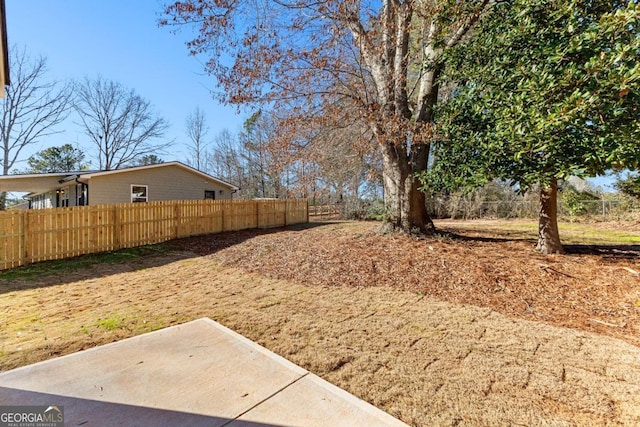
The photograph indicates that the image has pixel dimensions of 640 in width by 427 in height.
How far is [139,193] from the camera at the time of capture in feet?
46.2

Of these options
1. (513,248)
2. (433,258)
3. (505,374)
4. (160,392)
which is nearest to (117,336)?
(160,392)

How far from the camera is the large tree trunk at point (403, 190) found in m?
7.31

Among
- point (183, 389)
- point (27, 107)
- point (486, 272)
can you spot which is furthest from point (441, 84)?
point (27, 107)

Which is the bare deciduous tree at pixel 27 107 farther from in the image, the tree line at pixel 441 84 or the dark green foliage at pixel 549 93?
the dark green foliage at pixel 549 93

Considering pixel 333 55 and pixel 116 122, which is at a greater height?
pixel 116 122

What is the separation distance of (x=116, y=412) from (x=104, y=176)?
45.0 feet

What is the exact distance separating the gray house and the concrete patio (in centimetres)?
1248

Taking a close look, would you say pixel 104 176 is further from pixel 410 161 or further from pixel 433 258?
pixel 433 258

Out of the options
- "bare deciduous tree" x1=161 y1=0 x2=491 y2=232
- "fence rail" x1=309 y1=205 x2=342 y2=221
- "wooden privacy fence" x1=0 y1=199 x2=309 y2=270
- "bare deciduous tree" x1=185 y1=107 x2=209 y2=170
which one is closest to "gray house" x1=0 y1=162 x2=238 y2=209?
"wooden privacy fence" x1=0 y1=199 x2=309 y2=270

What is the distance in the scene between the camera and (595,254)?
19.7 ft

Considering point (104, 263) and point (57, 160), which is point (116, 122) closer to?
point (57, 160)

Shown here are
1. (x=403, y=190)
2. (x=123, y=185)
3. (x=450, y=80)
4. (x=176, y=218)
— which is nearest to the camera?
(x=450, y=80)

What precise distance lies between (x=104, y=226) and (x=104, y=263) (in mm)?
1748

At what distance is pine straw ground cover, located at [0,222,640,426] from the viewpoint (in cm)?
219
